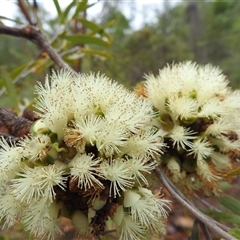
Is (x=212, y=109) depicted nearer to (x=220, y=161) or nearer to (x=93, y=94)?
(x=220, y=161)

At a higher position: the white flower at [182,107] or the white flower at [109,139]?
the white flower at [182,107]

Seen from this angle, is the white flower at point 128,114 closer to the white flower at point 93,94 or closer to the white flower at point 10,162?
the white flower at point 93,94

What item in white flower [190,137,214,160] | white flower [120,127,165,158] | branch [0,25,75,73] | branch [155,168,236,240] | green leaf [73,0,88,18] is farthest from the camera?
green leaf [73,0,88,18]

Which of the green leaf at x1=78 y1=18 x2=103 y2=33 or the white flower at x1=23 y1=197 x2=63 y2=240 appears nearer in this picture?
the white flower at x1=23 y1=197 x2=63 y2=240

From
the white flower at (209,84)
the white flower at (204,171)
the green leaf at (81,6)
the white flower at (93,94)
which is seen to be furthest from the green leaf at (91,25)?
the white flower at (204,171)

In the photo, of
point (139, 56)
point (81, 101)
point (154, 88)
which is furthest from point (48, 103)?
point (139, 56)

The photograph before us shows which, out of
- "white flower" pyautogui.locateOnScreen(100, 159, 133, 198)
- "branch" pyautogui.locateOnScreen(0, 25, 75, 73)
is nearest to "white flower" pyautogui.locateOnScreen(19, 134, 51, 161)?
"white flower" pyautogui.locateOnScreen(100, 159, 133, 198)

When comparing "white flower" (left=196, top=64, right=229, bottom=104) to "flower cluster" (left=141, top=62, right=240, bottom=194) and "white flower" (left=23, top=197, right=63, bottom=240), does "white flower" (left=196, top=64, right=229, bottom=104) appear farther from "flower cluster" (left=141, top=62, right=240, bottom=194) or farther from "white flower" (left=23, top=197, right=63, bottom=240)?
"white flower" (left=23, top=197, right=63, bottom=240)
